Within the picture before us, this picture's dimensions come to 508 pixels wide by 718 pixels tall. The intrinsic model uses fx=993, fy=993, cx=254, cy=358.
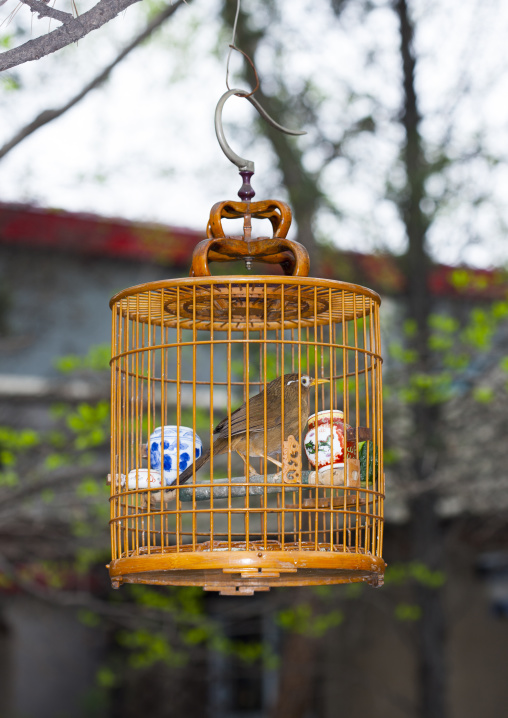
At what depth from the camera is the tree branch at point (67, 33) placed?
3090 millimetres

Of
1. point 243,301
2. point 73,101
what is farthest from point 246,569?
point 73,101

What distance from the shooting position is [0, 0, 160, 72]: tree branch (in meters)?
3.09

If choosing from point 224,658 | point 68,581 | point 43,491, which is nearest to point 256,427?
point 43,491

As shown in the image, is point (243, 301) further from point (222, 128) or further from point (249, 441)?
point (222, 128)

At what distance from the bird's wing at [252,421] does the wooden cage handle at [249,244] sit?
1.85ft

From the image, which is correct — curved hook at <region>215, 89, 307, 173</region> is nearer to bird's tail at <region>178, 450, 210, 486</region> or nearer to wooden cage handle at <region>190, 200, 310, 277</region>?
wooden cage handle at <region>190, 200, 310, 277</region>

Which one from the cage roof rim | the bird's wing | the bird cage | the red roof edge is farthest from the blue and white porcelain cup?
the red roof edge

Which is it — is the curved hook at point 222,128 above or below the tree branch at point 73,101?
below

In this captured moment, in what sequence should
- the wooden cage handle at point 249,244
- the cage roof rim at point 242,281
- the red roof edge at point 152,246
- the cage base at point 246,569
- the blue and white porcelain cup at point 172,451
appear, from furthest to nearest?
1. the red roof edge at point 152,246
2. the blue and white porcelain cup at point 172,451
3. the wooden cage handle at point 249,244
4. the cage roof rim at point 242,281
5. the cage base at point 246,569

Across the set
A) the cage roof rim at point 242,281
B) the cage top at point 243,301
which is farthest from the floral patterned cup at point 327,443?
the cage roof rim at point 242,281

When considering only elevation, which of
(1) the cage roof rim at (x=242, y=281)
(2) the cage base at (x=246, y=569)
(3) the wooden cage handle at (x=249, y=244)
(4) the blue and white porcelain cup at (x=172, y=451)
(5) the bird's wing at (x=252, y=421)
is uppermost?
(3) the wooden cage handle at (x=249, y=244)

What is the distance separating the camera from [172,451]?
13.0 ft

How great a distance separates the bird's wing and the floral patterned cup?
17 centimetres

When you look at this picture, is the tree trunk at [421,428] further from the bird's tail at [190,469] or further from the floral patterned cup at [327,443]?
the bird's tail at [190,469]
